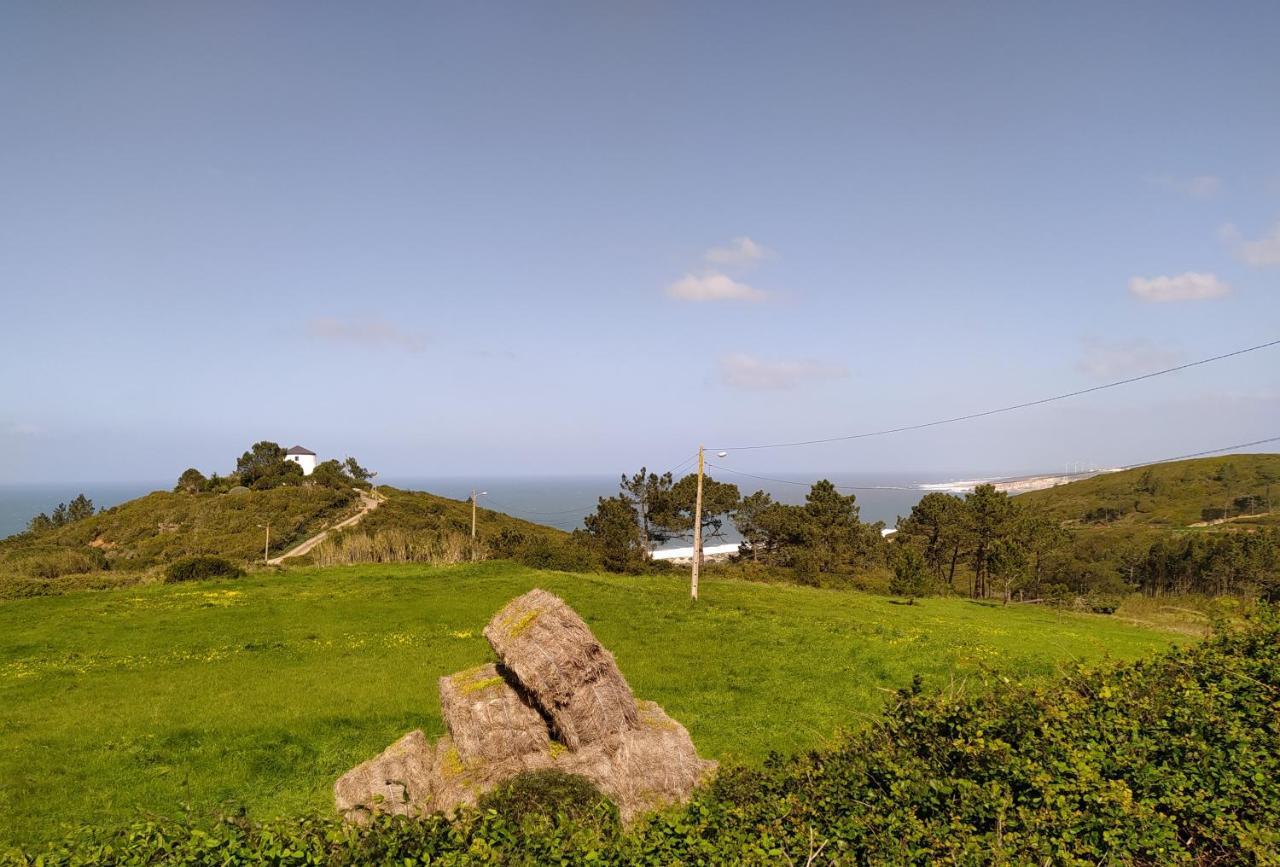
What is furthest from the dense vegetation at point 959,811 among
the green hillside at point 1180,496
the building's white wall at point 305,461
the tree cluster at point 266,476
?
the green hillside at point 1180,496

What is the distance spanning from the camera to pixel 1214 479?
16300 cm

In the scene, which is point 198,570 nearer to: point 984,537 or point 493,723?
point 493,723

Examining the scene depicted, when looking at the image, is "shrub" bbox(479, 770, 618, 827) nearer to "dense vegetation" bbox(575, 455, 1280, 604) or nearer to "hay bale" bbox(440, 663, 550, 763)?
"hay bale" bbox(440, 663, 550, 763)

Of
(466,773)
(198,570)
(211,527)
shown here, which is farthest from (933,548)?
(211,527)

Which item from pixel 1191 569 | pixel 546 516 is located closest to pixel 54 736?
pixel 1191 569

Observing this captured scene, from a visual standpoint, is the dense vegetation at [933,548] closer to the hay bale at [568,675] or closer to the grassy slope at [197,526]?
the grassy slope at [197,526]

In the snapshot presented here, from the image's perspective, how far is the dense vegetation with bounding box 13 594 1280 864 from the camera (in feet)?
16.4

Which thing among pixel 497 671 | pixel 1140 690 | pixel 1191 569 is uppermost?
pixel 1140 690

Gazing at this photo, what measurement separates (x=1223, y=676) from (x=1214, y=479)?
21738cm

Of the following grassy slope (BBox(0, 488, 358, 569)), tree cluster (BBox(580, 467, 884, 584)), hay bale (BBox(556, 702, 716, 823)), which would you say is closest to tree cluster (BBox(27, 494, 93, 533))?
grassy slope (BBox(0, 488, 358, 569))

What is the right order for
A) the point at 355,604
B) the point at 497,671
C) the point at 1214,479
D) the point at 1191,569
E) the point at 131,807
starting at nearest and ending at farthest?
the point at 131,807
the point at 497,671
the point at 355,604
the point at 1191,569
the point at 1214,479

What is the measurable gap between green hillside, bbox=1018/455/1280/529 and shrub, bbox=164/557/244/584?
135m

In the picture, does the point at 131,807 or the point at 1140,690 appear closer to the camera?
the point at 1140,690

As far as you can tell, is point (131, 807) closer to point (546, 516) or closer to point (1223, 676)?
point (1223, 676)
